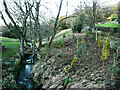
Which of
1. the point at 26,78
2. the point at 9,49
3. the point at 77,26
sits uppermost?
the point at 77,26

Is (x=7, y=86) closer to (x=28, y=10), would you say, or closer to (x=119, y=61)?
(x=119, y=61)

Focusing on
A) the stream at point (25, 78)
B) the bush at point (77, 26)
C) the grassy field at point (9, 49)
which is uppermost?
the bush at point (77, 26)

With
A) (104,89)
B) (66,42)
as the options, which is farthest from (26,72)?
(104,89)

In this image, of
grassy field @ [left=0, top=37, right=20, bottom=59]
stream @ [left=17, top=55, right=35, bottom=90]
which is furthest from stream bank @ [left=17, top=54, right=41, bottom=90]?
grassy field @ [left=0, top=37, right=20, bottom=59]

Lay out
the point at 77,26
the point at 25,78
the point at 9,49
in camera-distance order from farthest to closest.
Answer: the point at 77,26
the point at 9,49
the point at 25,78

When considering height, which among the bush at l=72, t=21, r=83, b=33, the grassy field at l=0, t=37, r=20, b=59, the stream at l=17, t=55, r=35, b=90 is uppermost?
the bush at l=72, t=21, r=83, b=33

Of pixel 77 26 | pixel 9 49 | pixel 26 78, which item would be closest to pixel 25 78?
pixel 26 78

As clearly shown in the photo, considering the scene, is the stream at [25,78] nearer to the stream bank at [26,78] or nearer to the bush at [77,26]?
the stream bank at [26,78]

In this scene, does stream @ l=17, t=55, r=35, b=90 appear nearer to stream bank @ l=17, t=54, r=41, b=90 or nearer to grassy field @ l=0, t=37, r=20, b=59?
stream bank @ l=17, t=54, r=41, b=90

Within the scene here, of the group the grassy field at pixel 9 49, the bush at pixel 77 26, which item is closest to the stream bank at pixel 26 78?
the grassy field at pixel 9 49

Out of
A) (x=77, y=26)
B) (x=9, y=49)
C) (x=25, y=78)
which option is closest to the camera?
(x=25, y=78)

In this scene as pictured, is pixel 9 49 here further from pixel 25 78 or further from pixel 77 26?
pixel 77 26

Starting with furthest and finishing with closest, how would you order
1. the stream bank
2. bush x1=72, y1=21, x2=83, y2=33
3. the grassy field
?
bush x1=72, y1=21, x2=83, y2=33, the grassy field, the stream bank

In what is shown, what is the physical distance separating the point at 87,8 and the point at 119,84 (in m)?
6.19
